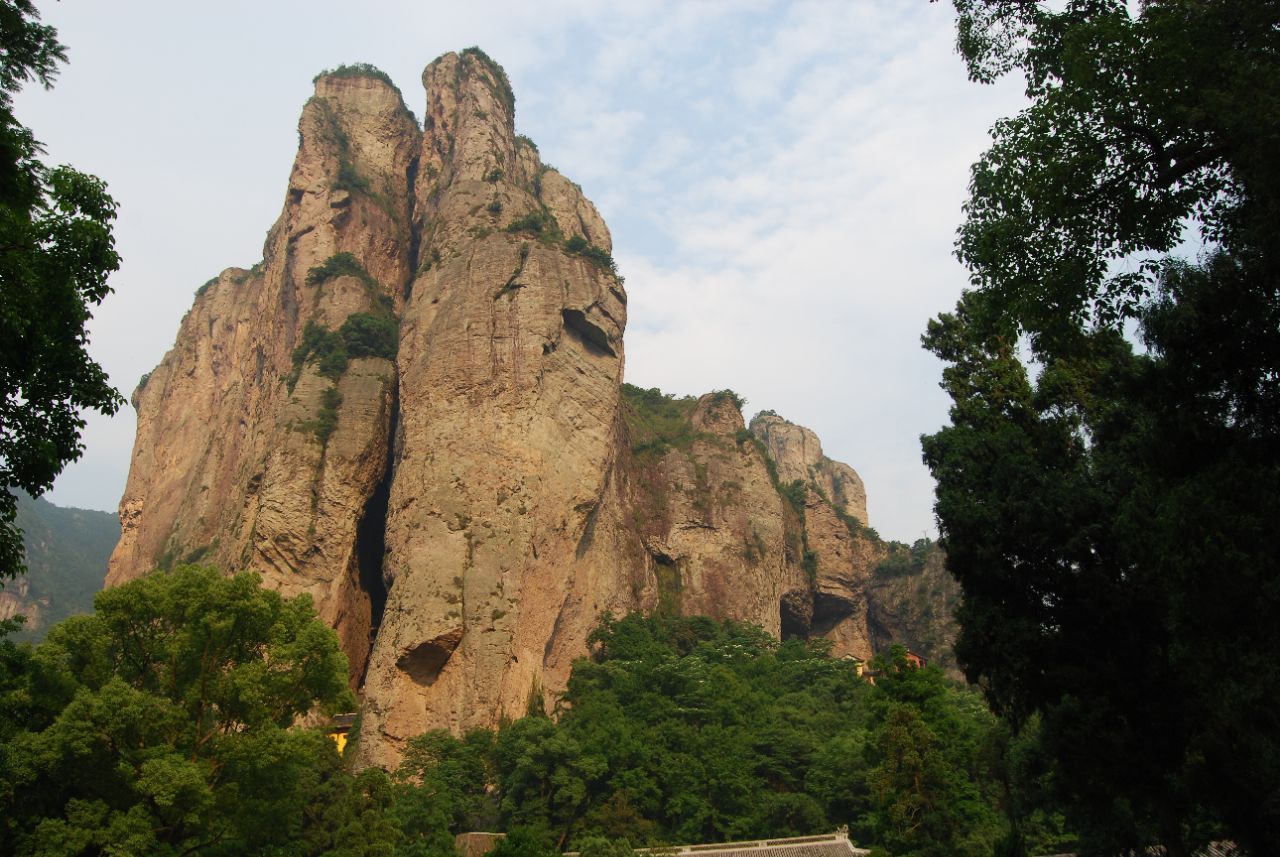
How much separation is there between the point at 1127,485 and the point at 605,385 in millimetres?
34418

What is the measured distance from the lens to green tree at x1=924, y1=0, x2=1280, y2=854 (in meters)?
8.78

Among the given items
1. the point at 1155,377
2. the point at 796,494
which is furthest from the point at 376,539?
the point at 1155,377

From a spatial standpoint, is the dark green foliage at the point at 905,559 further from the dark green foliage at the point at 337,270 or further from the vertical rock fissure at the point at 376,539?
the dark green foliage at the point at 337,270

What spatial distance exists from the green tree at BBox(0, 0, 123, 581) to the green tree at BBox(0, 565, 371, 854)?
8.04 m

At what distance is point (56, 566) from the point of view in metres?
101

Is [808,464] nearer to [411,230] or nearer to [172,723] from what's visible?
[411,230]

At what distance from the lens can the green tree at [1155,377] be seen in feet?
28.8

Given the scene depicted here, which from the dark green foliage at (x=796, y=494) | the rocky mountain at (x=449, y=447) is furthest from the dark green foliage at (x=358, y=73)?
the dark green foliage at (x=796, y=494)

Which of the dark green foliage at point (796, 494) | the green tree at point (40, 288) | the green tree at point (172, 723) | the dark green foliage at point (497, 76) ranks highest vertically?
the dark green foliage at point (497, 76)

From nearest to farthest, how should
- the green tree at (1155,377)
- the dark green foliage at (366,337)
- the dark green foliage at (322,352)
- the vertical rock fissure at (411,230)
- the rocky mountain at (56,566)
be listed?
the green tree at (1155,377) < the dark green foliage at (322,352) < the dark green foliage at (366,337) < the vertical rock fissure at (411,230) < the rocky mountain at (56,566)

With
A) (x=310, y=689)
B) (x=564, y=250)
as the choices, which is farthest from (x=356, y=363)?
(x=310, y=689)

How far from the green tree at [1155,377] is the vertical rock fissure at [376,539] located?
35.8 meters

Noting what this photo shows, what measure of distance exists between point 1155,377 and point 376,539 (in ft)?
139

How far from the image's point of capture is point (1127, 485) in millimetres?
14586
